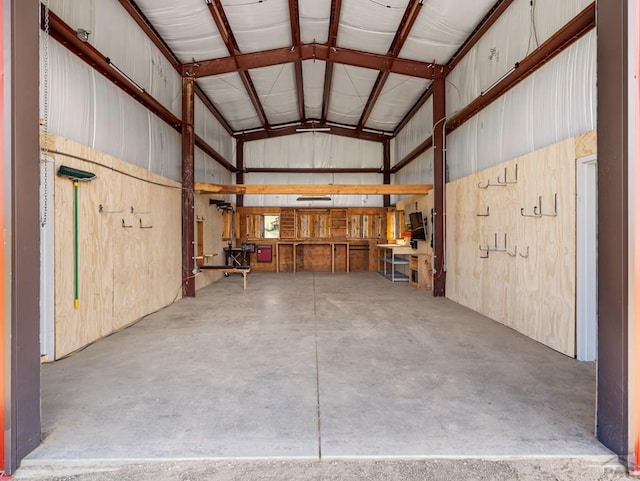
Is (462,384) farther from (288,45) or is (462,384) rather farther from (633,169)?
(288,45)

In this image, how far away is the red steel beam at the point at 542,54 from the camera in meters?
3.53

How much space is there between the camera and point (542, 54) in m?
4.16

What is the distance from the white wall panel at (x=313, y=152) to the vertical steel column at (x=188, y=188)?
4931 millimetres

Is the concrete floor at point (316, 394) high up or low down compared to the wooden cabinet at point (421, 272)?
down

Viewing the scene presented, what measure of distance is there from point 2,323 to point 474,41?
6.76m

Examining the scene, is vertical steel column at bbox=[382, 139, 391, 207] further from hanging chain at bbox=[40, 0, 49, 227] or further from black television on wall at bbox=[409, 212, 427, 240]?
hanging chain at bbox=[40, 0, 49, 227]

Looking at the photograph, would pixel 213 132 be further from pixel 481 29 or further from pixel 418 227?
pixel 481 29

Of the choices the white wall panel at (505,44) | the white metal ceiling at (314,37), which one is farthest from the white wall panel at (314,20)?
the white wall panel at (505,44)

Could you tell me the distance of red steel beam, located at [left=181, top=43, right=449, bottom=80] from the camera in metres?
7.04

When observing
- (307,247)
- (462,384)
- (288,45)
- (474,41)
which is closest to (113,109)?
(288,45)

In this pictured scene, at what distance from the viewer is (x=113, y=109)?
4754 mm

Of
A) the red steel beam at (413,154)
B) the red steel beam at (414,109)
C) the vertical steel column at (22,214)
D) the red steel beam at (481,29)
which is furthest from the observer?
the red steel beam at (414,109)

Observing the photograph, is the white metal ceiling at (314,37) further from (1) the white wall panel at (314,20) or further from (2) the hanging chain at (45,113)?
(2) the hanging chain at (45,113)

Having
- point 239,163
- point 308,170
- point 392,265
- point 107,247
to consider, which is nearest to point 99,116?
point 107,247
